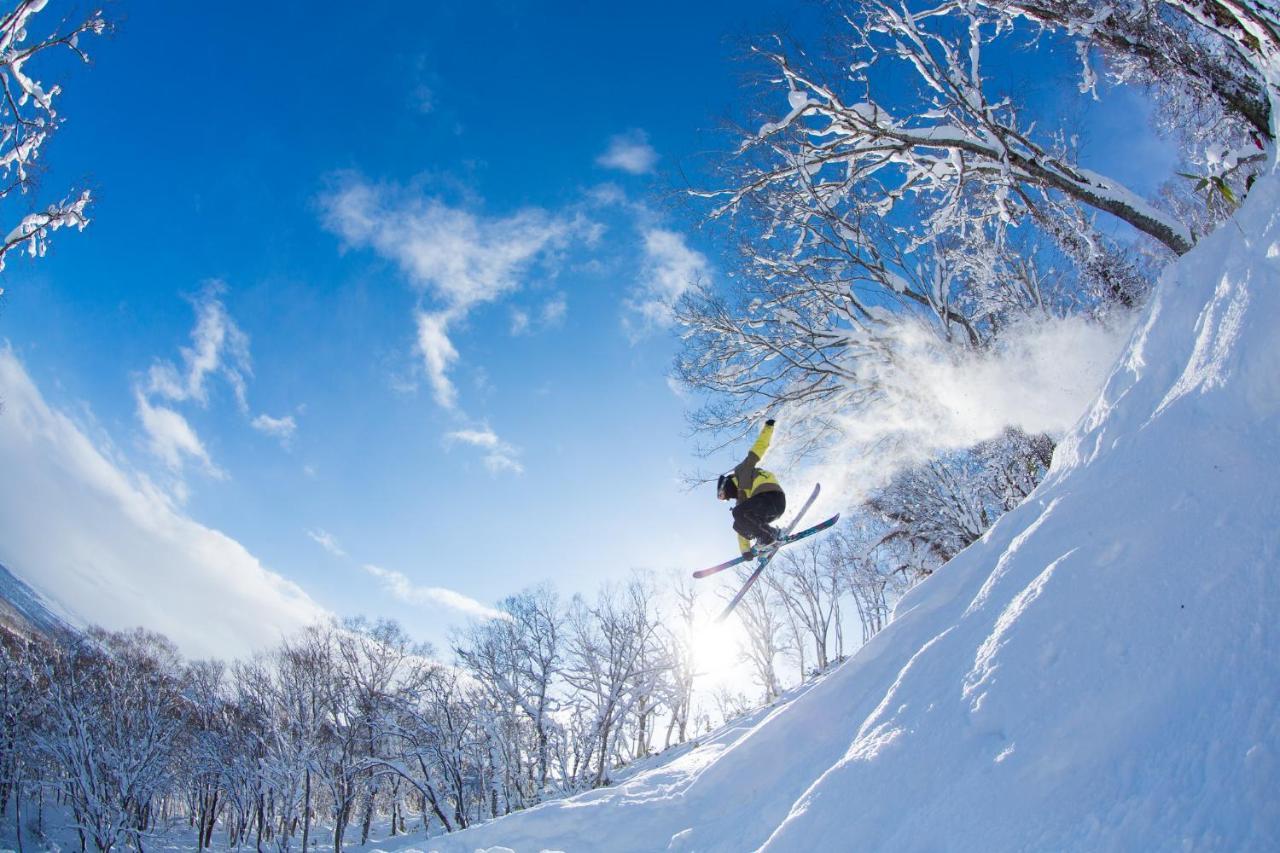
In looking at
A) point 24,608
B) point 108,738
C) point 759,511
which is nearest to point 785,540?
point 759,511

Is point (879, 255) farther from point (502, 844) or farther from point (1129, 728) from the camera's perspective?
point (502, 844)

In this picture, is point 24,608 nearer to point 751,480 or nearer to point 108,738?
point 108,738

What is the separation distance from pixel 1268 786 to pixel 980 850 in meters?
1.14

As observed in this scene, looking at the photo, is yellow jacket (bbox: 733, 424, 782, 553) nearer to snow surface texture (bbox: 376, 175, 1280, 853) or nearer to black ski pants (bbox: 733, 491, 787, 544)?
black ski pants (bbox: 733, 491, 787, 544)

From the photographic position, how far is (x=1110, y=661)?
120 inches

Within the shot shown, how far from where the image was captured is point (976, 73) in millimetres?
8484

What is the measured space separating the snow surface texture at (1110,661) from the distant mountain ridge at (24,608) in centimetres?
10615

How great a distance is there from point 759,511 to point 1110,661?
515cm

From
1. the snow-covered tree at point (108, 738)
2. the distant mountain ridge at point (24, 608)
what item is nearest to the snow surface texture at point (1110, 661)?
the snow-covered tree at point (108, 738)

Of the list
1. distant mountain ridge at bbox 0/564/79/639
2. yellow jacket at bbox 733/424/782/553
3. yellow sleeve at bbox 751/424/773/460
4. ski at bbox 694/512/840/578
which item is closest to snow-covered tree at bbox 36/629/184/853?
ski at bbox 694/512/840/578

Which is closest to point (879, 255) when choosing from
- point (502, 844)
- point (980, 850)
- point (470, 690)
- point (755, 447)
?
point (755, 447)

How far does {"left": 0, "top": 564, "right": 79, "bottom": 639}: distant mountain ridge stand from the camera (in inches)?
3273

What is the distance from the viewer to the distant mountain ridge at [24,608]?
273ft

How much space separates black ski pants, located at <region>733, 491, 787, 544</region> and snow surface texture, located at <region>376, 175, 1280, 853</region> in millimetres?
2687
